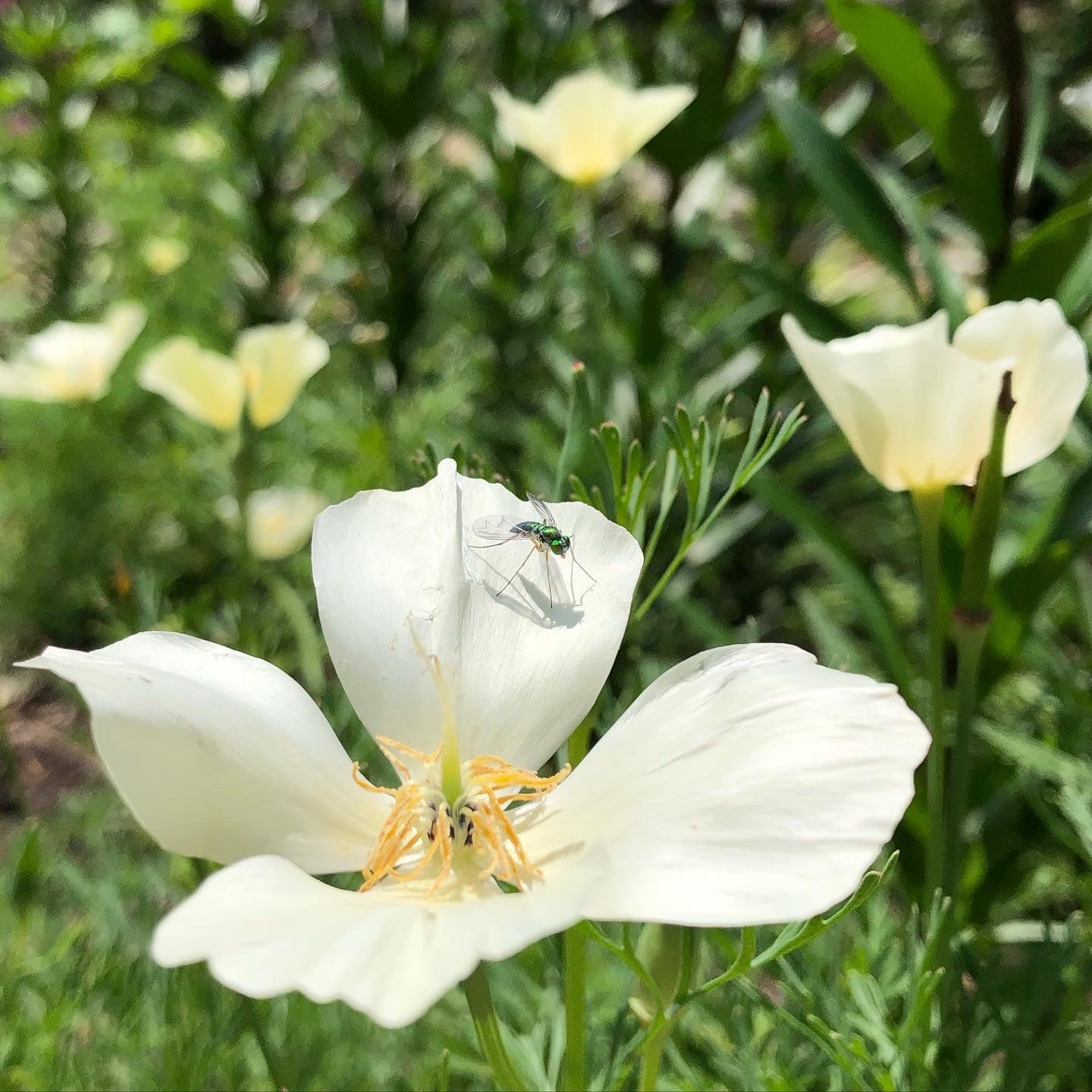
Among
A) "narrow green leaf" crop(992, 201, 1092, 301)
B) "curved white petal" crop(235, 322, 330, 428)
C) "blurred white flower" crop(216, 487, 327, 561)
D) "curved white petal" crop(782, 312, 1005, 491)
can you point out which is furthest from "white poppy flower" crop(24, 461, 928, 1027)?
"blurred white flower" crop(216, 487, 327, 561)

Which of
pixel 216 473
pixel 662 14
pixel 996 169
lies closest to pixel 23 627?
pixel 216 473

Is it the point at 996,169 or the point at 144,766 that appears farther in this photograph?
the point at 996,169

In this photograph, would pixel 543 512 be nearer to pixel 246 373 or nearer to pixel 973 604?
pixel 973 604

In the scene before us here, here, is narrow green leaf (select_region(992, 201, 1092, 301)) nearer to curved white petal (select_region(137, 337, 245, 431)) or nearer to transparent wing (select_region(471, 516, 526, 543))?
transparent wing (select_region(471, 516, 526, 543))

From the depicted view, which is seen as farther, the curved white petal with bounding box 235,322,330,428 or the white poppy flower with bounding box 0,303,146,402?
the white poppy flower with bounding box 0,303,146,402

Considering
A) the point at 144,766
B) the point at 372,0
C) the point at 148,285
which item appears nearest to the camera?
the point at 144,766

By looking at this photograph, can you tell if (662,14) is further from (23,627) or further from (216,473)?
(23,627)
